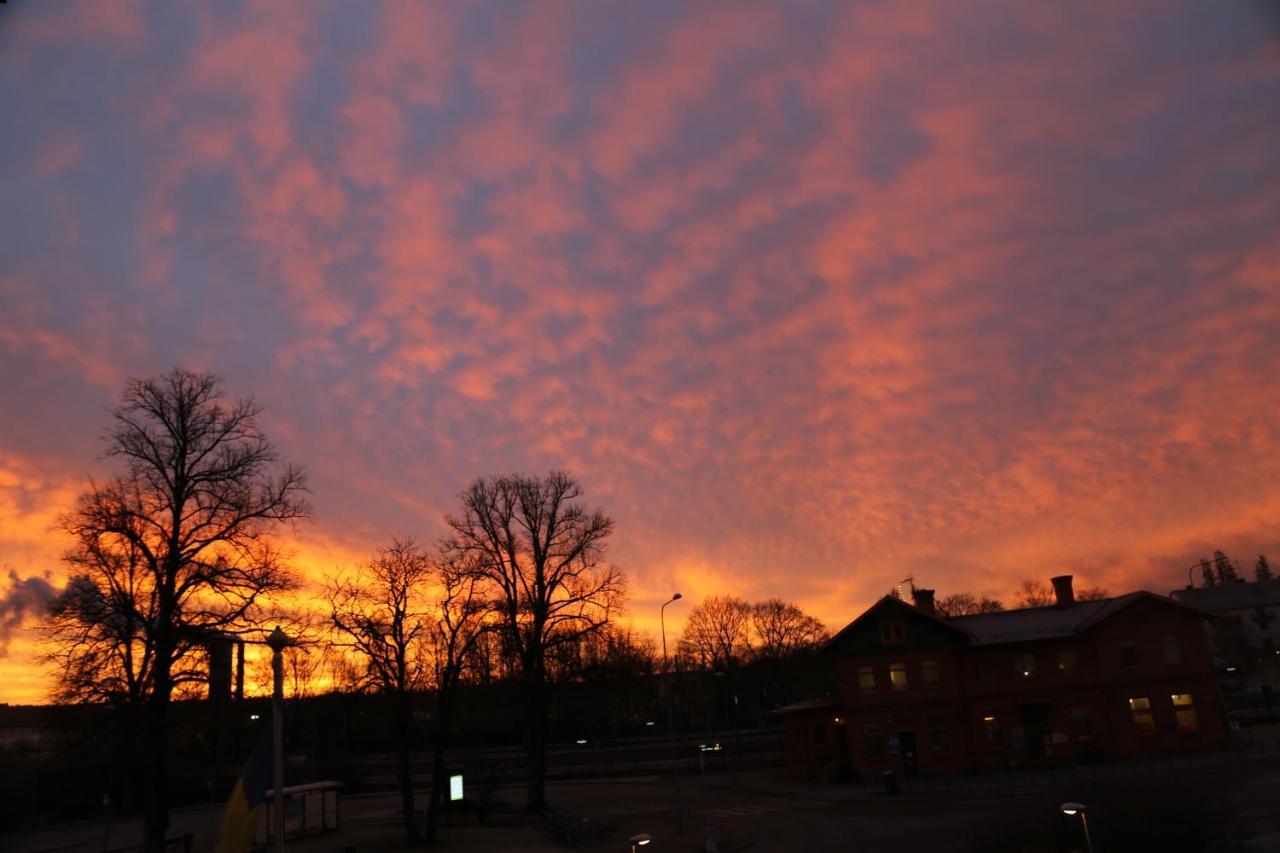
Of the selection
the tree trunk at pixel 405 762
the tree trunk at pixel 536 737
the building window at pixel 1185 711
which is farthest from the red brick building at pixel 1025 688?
the tree trunk at pixel 405 762

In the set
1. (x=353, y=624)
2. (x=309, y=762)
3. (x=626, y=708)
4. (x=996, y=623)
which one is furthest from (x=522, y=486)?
(x=626, y=708)

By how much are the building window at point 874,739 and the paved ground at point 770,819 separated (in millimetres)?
3582

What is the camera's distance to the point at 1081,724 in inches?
1957

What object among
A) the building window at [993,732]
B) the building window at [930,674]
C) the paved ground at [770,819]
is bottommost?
the paved ground at [770,819]

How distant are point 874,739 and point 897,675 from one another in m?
4.10

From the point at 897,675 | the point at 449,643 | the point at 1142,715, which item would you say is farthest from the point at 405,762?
the point at 1142,715

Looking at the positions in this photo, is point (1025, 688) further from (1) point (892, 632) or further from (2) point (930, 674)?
(1) point (892, 632)

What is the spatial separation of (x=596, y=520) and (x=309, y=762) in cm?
5952

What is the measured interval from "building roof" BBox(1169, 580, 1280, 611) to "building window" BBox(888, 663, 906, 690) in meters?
119

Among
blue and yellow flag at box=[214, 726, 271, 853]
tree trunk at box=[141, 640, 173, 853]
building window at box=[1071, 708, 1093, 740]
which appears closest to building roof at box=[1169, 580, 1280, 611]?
building window at box=[1071, 708, 1093, 740]

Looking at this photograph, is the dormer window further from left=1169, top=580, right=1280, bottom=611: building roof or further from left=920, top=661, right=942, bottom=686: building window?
left=1169, top=580, right=1280, bottom=611: building roof

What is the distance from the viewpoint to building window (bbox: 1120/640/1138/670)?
50.0 meters

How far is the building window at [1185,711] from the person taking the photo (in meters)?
48.6

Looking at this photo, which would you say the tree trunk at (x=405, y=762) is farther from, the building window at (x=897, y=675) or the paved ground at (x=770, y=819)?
the building window at (x=897, y=675)
